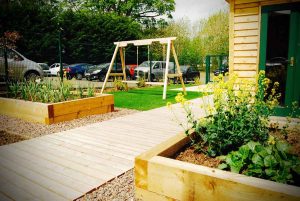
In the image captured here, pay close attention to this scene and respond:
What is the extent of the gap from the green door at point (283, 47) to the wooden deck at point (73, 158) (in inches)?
94.5

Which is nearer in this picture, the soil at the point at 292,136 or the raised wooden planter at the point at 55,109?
the soil at the point at 292,136

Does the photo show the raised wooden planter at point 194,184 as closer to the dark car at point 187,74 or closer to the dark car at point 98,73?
the dark car at point 187,74

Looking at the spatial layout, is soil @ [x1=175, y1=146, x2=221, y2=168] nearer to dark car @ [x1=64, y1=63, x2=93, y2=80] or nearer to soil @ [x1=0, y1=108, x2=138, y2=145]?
soil @ [x1=0, y1=108, x2=138, y2=145]

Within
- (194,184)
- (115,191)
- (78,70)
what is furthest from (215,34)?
(194,184)

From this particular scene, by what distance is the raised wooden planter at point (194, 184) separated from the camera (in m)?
1.67

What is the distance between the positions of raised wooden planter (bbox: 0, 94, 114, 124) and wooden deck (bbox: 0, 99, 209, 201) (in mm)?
829

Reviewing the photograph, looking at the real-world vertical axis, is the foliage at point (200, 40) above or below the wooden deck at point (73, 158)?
above

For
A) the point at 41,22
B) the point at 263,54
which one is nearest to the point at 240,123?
the point at 263,54

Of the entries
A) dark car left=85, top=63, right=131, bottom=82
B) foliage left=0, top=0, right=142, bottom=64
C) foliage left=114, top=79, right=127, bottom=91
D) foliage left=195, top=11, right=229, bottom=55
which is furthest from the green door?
foliage left=195, top=11, right=229, bottom=55

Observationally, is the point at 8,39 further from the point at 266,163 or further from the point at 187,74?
the point at 266,163

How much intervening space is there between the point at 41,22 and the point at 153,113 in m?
17.7

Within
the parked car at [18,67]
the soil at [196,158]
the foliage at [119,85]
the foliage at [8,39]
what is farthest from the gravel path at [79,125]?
the foliage at [119,85]

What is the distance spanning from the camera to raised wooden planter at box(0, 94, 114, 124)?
532 cm

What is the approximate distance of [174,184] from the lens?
80.3 inches
